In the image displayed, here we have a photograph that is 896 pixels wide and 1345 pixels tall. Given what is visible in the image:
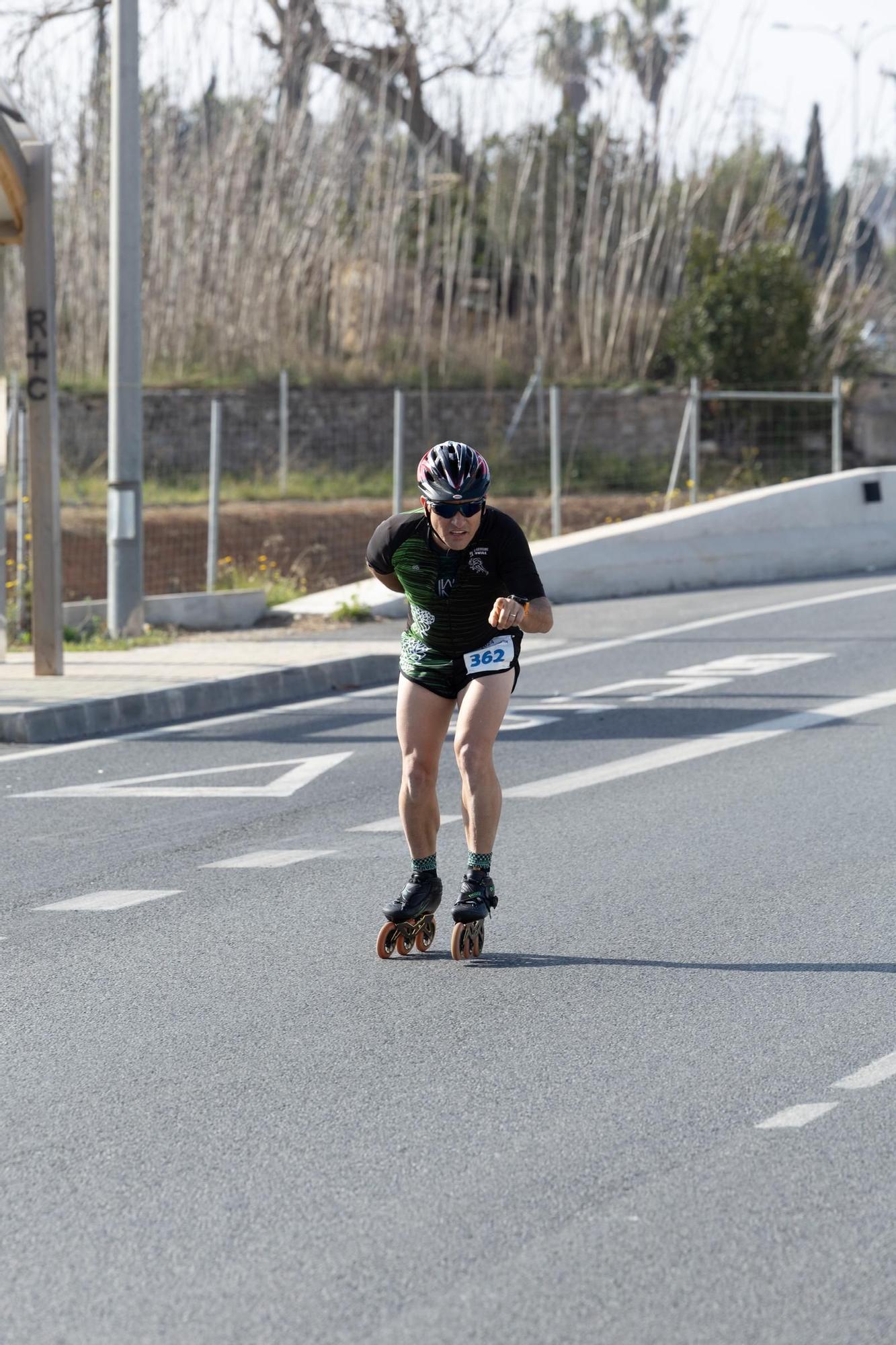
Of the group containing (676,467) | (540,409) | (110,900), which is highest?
(540,409)

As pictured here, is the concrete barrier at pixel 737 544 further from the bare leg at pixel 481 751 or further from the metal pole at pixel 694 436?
the bare leg at pixel 481 751

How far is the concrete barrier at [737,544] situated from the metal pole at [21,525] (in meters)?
2.56

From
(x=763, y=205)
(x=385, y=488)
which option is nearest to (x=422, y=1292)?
(x=385, y=488)

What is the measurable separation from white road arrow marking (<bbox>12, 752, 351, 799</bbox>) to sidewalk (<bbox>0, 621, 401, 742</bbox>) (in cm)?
164

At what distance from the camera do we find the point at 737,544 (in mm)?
19656

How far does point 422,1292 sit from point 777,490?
56.2 ft

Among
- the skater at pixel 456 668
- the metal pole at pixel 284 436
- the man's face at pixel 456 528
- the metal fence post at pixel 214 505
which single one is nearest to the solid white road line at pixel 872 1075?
the skater at pixel 456 668

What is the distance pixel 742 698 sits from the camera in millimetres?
11969

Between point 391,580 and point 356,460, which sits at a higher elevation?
point 356,460

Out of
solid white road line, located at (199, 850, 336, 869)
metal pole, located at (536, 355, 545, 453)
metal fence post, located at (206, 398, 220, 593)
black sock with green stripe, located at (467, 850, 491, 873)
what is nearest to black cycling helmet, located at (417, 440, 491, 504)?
black sock with green stripe, located at (467, 850, 491, 873)

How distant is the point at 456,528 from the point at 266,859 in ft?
7.35

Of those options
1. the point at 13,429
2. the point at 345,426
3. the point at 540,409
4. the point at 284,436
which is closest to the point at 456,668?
the point at 13,429

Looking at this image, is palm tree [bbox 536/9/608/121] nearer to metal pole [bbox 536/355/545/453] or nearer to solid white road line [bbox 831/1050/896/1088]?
metal pole [bbox 536/355/545/453]

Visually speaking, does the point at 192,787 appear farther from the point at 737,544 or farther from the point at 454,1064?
the point at 737,544
